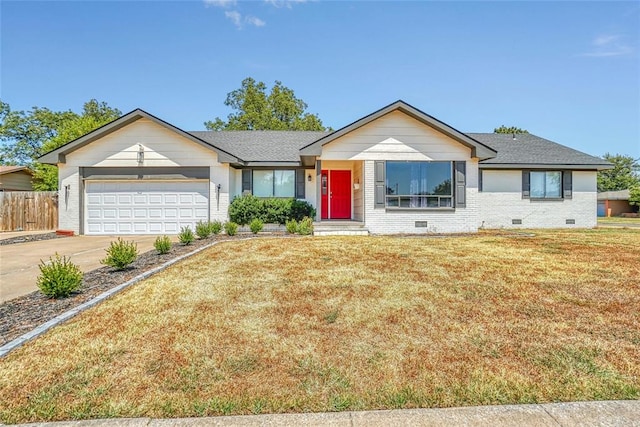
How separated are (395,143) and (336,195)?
4215 mm

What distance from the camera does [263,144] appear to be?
17953 millimetres

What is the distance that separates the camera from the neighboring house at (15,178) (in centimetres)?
2328

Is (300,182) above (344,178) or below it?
below

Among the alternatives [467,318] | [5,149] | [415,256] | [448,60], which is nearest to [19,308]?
[467,318]

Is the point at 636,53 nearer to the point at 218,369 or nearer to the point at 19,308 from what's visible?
the point at 218,369

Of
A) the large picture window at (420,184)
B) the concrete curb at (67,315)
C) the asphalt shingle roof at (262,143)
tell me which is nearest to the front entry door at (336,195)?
the asphalt shingle roof at (262,143)

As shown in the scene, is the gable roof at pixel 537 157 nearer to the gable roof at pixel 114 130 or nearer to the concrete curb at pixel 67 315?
the gable roof at pixel 114 130

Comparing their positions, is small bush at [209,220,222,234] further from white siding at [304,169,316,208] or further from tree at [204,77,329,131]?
tree at [204,77,329,131]

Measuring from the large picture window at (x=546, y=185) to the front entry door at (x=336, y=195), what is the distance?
950 cm

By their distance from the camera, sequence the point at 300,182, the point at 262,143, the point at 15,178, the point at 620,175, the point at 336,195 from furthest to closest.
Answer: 1. the point at 620,175
2. the point at 15,178
3. the point at 262,143
4. the point at 336,195
5. the point at 300,182

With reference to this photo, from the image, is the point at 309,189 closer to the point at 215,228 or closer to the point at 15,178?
the point at 215,228

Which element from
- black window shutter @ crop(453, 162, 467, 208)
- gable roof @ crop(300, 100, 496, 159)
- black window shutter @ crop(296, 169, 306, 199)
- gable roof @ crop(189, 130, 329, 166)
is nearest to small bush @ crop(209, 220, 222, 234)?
gable roof @ crop(189, 130, 329, 166)

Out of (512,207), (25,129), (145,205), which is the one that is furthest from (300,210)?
(25,129)

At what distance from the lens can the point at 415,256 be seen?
7.94 meters
